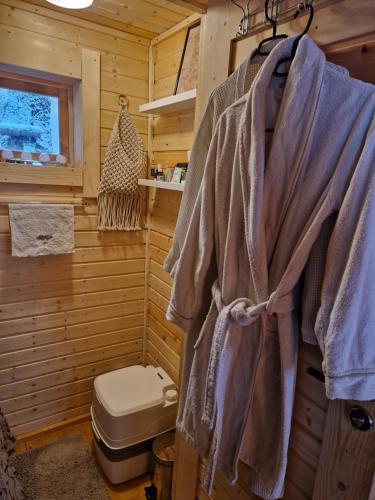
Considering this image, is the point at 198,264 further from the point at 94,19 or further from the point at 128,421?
the point at 94,19

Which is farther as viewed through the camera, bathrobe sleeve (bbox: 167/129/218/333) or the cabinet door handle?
bathrobe sleeve (bbox: 167/129/218/333)

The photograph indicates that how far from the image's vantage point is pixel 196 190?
3.20 ft

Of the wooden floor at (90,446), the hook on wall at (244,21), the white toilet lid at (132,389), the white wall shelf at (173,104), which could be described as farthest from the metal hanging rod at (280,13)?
the wooden floor at (90,446)

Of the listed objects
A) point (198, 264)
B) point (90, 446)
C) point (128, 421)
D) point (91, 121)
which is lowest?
point (90, 446)

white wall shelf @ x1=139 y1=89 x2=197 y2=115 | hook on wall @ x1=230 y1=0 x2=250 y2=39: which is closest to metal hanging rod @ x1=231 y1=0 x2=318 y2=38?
hook on wall @ x1=230 y1=0 x2=250 y2=39

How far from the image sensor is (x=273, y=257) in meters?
0.74

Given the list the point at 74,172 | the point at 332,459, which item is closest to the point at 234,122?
the point at 332,459

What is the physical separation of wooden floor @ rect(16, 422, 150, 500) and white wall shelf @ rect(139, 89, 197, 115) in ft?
6.60

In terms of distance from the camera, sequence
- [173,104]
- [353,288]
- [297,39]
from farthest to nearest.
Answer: [173,104]
[297,39]
[353,288]

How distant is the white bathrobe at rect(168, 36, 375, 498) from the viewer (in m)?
0.59

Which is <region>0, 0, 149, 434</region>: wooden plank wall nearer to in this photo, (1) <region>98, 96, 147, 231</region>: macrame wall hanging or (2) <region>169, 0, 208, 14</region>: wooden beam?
(1) <region>98, 96, 147, 231</region>: macrame wall hanging

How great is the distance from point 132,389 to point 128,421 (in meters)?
0.19

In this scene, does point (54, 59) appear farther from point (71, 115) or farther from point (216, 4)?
point (216, 4)

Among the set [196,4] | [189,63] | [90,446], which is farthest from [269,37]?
[90,446]
